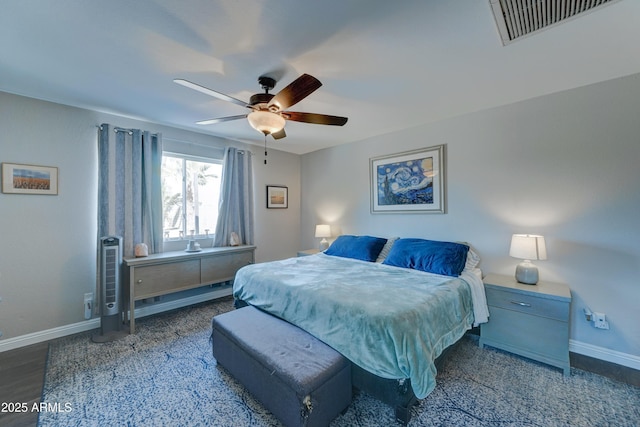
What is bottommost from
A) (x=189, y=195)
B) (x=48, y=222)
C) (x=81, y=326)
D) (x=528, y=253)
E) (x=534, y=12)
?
(x=81, y=326)

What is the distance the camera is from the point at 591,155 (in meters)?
2.30

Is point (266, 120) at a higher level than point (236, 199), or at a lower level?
higher

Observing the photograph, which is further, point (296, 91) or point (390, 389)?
point (296, 91)

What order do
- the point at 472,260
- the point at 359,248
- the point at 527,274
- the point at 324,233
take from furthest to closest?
1. the point at 324,233
2. the point at 359,248
3. the point at 472,260
4. the point at 527,274

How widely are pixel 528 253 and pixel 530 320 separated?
0.59m

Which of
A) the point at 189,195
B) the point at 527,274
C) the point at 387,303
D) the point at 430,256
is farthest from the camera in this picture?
the point at 189,195

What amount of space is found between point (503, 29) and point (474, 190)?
1.79m

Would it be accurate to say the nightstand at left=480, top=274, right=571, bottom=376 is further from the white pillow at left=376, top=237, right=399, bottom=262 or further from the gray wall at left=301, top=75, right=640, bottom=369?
the white pillow at left=376, top=237, right=399, bottom=262

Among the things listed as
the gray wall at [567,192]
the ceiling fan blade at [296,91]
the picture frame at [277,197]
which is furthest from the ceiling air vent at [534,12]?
the picture frame at [277,197]

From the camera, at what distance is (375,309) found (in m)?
1.70

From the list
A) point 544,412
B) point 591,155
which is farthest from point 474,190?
point 544,412

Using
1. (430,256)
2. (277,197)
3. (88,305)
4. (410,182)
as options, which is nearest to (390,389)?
(430,256)

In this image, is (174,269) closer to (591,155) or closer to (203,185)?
(203,185)

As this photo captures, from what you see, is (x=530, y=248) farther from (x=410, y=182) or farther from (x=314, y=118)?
(x=314, y=118)
